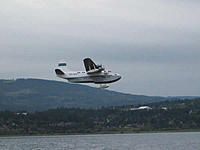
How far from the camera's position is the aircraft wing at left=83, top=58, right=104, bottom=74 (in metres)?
127

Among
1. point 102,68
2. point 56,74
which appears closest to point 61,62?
point 56,74

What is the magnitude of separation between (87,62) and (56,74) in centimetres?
1003

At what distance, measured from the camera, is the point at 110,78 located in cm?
12912

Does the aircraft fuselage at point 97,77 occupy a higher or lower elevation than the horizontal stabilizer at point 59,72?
lower

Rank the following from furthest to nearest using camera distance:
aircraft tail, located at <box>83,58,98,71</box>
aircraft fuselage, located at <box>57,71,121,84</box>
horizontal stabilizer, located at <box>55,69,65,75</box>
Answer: horizontal stabilizer, located at <box>55,69,65,75</box> → aircraft fuselage, located at <box>57,71,121,84</box> → aircraft tail, located at <box>83,58,98,71</box>

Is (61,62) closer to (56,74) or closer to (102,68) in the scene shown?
(56,74)

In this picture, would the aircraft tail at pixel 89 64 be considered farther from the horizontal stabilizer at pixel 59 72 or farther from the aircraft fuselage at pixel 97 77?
the horizontal stabilizer at pixel 59 72

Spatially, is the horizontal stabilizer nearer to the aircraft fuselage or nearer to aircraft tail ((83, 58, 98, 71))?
the aircraft fuselage

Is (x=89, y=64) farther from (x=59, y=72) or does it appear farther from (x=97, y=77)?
(x=59, y=72)

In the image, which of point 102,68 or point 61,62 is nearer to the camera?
point 102,68

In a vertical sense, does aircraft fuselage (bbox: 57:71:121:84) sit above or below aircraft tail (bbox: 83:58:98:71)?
below

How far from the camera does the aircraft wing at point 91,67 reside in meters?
127

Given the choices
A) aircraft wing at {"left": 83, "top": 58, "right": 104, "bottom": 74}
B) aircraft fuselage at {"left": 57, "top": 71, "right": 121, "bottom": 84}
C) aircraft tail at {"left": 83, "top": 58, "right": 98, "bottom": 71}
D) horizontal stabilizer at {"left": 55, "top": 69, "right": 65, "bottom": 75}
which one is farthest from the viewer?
horizontal stabilizer at {"left": 55, "top": 69, "right": 65, "bottom": 75}

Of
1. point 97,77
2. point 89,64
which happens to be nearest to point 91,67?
point 89,64
